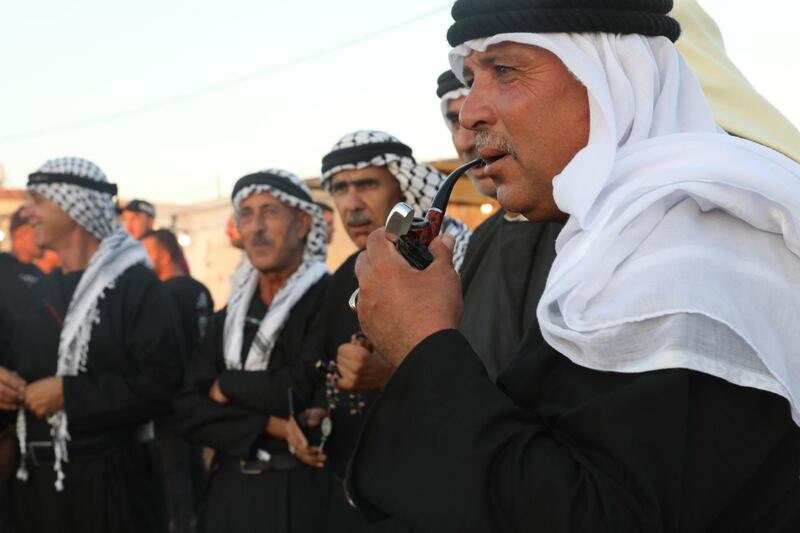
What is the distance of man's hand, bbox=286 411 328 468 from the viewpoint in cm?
367

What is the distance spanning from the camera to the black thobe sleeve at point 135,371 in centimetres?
429

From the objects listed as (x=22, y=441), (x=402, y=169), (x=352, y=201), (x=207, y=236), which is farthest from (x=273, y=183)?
(x=207, y=236)

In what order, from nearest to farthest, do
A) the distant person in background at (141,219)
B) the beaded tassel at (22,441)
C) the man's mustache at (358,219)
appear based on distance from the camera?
the man's mustache at (358,219) → the beaded tassel at (22,441) → the distant person in background at (141,219)

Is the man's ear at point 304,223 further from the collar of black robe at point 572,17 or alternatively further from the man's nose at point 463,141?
the collar of black robe at point 572,17

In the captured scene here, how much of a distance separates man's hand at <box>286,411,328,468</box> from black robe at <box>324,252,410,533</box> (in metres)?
0.04

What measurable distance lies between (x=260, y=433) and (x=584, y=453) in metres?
2.82

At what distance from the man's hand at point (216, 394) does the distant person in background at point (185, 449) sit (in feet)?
5.89

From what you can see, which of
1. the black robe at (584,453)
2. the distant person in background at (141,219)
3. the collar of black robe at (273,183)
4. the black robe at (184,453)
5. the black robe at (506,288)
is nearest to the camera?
the black robe at (584,453)

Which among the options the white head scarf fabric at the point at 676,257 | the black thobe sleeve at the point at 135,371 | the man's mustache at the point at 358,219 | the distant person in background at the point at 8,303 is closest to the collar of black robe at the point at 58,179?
the distant person in background at the point at 8,303

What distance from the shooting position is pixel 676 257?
1.35 m

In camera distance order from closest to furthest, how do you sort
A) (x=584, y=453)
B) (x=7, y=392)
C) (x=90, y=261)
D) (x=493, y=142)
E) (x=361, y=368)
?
(x=584, y=453) → (x=493, y=142) → (x=361, y=368) → (x=7, y=392) → (x=90, y=261)

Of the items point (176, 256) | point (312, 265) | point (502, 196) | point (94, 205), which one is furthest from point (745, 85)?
point (176, 256)

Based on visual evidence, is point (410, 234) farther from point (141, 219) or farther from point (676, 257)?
point (141, 219)

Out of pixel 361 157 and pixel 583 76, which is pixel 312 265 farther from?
pixel 583 76
